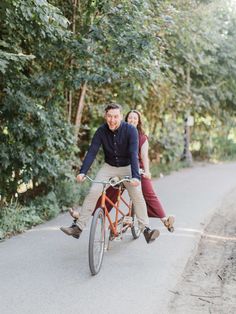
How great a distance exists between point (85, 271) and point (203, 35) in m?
12.3

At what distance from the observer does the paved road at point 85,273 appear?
5.00 meters

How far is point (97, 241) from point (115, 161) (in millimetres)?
1173

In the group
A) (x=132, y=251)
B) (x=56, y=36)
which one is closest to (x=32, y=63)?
(x=56, y=36)

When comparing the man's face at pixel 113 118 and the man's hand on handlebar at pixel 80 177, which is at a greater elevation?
the man's face at pixel 113 118

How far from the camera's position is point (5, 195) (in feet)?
32.8

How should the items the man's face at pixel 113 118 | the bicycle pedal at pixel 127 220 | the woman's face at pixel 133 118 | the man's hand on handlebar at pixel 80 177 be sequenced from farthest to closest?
the woman's face at pixel 133 118, the bicycle pedal at pixel 127 220, the man's face at pixel 113 118, the man's hand on handlebar at pixel 80 177

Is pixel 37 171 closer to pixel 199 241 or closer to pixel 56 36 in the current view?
pixel 56 36

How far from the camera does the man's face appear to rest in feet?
21.1

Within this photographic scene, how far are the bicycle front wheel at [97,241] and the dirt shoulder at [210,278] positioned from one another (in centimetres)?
101

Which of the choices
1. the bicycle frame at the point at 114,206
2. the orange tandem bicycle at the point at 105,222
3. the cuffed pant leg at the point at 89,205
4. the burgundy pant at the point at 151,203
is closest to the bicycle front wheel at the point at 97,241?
the orange tandem bicycle at the point at 105,222

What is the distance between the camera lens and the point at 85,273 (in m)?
6.05

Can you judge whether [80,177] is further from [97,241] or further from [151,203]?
[151,203]

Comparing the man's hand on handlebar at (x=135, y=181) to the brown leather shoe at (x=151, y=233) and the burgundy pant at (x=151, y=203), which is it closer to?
the brown leather shoe at (x=151, y=233)

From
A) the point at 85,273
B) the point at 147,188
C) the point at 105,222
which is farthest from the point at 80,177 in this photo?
the point at 147,188
